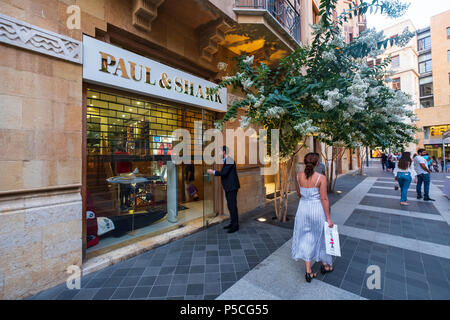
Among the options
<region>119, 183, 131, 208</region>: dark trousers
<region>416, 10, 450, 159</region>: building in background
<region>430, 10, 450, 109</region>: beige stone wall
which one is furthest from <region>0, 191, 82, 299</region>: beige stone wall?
<region>430, 10, 450, 109</region>: beige stone wall

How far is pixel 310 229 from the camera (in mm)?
2680

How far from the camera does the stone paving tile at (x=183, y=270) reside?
2.46 metres

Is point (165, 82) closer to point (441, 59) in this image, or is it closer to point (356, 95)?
point (356, 95)

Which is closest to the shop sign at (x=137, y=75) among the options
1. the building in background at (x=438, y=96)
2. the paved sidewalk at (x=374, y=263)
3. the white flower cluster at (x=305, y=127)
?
the white flower cluster at (x=305, y=127)

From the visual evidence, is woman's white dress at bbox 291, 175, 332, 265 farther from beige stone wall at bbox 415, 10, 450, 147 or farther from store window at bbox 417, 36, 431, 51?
store window at bbox 417, 36, 431, 51

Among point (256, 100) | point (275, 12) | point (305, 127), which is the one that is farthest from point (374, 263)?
point (275, 12)

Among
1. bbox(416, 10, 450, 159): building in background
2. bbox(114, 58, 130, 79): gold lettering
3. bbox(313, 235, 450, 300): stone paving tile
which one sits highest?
bbox(416, 10, 450, 159): building in background

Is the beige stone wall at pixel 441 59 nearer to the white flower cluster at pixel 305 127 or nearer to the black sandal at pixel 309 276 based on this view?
the white flower cluster at pixel 305 127

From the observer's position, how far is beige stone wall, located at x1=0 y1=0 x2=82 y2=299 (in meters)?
2.40

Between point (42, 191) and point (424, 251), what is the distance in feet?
20.5

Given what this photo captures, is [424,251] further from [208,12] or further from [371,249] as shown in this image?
[208,12]

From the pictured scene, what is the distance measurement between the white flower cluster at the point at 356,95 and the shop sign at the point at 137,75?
315 centimetres
